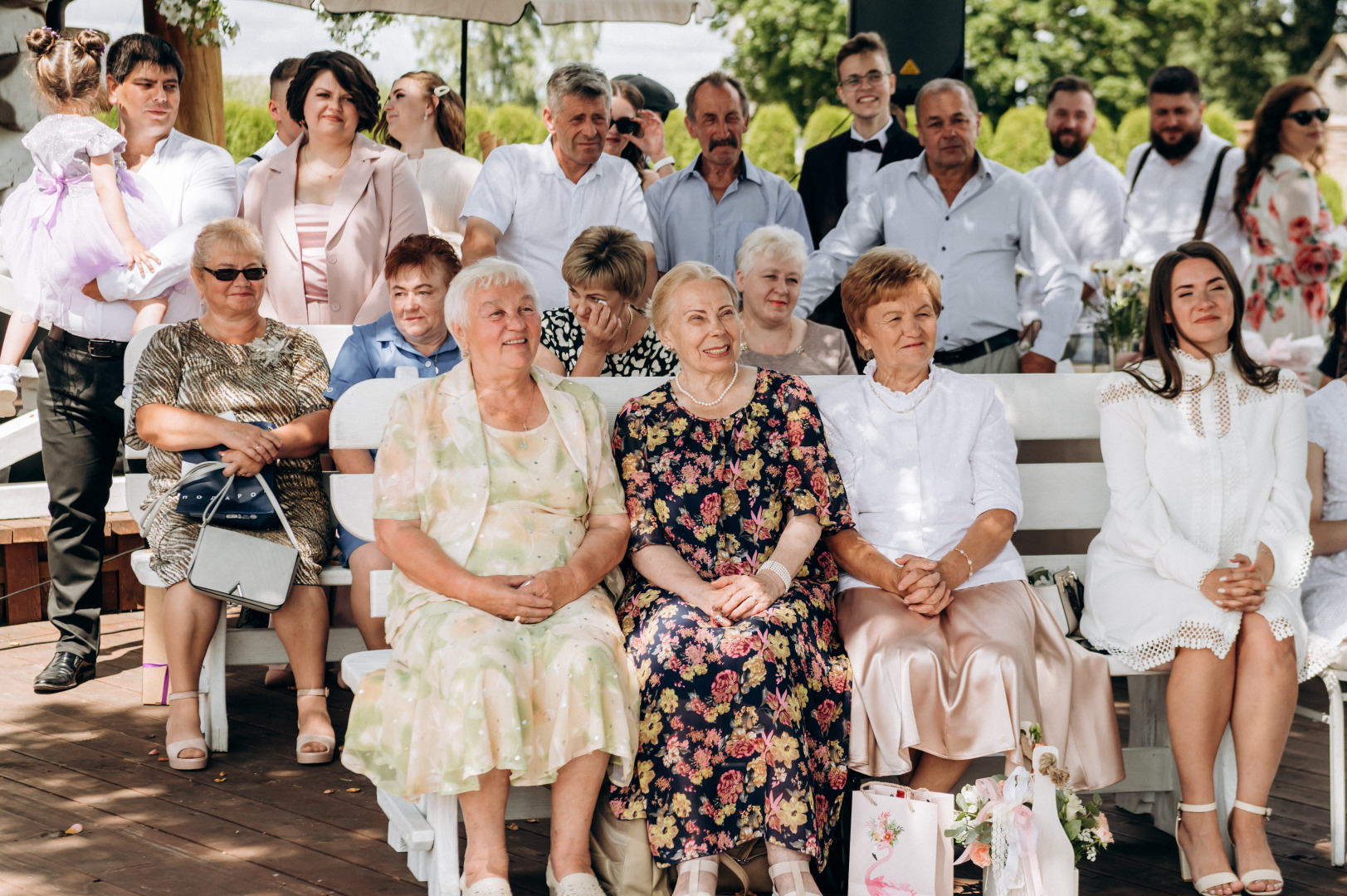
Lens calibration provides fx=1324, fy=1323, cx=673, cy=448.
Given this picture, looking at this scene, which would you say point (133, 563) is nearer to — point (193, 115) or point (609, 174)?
point (609, 174)

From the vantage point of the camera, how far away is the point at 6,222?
15.4 ft

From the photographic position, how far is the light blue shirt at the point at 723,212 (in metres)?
5.22

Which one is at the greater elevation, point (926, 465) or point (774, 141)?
point (774, 141)

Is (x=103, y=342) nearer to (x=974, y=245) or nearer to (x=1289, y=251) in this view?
(x=974, y=245)

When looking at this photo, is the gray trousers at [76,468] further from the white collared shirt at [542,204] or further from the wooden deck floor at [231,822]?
the white collared shirt at [542,204]

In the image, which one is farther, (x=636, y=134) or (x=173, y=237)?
(x=636, y=134)

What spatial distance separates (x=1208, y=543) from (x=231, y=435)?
2.68 m

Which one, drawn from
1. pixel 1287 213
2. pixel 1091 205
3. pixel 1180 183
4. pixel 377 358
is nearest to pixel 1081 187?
pixel 1091 205

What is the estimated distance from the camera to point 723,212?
5.23 metres

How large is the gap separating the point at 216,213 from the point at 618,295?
5.37 feet

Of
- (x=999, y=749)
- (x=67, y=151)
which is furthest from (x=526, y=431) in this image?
(x=67, y=151)

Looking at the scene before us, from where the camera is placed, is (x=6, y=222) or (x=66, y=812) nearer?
(x=66, y=812)

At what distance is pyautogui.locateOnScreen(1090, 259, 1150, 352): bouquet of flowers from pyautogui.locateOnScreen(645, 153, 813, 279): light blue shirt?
1185 mm

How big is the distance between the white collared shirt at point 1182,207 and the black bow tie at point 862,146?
1.24 meters
